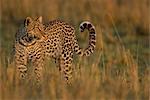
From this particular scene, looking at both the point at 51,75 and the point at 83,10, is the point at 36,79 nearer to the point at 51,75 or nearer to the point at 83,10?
the point at 51,75

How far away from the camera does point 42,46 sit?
31.3 ft

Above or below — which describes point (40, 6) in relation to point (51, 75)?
above

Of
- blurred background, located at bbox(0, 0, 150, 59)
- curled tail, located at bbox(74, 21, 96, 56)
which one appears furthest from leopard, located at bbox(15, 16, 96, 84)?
blurred background, located at bbox(0, 0, 150, 59)

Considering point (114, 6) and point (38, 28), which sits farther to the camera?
point (114, 6)

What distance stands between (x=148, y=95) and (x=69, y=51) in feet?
5.63

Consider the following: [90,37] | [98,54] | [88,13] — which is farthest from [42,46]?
[88,13]

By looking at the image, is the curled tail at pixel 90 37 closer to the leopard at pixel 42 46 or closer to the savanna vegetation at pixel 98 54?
the leopard at pixel 42 46

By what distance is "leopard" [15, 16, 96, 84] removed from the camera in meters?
9.35

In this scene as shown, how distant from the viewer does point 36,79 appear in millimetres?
9070

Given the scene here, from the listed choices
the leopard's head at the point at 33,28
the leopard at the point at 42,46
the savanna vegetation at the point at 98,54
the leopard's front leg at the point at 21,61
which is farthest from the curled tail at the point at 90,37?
the leopard's front leg at the point at 21,61

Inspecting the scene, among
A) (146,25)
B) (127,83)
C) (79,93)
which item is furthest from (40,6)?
(79,93)

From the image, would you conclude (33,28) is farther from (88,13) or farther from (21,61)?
(88,13)

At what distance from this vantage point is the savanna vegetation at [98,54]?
816 cm

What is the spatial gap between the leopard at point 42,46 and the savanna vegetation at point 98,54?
0.11m
